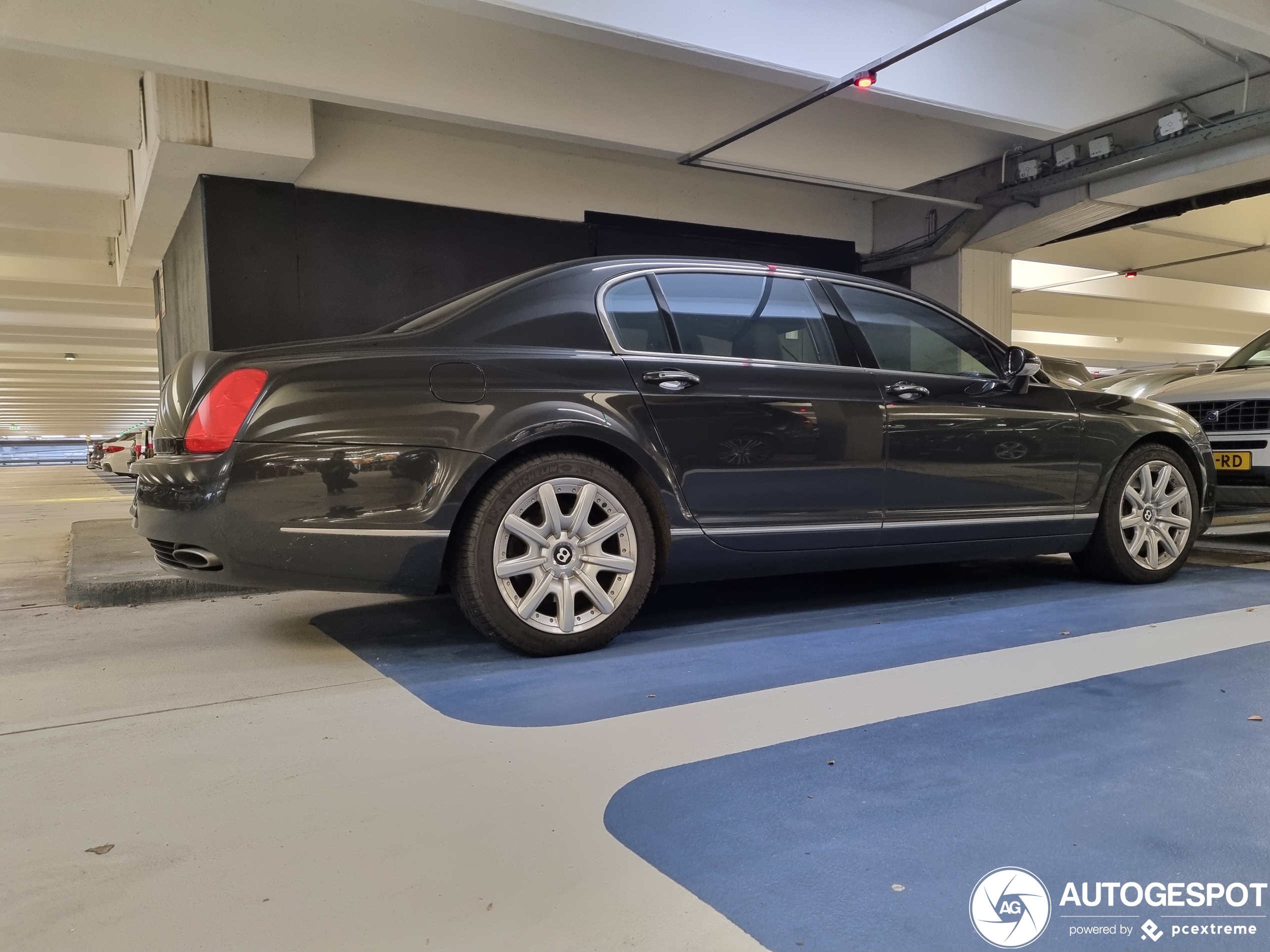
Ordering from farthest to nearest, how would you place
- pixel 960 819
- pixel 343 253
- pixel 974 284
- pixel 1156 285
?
pixel 1156 285
pixel 974 284
pixel 343 253
pixel 960 819

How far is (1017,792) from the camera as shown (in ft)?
5.62

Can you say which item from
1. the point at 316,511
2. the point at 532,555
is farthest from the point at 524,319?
the point at 316,511

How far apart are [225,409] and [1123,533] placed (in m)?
3.82

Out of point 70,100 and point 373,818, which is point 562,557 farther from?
point 70,100

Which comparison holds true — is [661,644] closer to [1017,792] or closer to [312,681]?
[312,681]

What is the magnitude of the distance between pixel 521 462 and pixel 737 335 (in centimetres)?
102

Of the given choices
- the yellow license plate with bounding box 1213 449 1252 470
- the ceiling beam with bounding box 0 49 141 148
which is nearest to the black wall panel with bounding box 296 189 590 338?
the ceiling beam with bounding box 0 49 141 148

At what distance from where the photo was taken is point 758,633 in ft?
10.4

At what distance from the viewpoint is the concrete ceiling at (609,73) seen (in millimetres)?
4633

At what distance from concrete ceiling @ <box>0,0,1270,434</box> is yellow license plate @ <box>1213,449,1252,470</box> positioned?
241 centimetres

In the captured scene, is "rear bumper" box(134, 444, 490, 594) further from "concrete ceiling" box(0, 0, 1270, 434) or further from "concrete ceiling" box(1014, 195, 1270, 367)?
"concrete ceiling" box(1014, 195, 1270, 367)

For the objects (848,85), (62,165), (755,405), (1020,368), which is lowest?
(755,405)

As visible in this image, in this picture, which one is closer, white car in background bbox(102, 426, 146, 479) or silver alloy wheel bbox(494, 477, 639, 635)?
silver alloy wheel bbox(494, 477, 639, 635)

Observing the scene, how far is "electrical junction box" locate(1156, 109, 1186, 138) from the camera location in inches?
247
